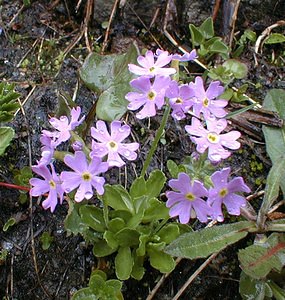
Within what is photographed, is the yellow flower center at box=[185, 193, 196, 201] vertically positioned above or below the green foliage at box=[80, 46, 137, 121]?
below

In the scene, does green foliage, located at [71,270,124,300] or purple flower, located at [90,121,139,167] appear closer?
purple flower, located at [90,121,139,167]

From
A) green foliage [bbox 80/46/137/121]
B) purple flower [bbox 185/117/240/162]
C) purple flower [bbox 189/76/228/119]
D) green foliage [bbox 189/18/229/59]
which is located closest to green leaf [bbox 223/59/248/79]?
green foliage [bbox 189/18/229/59]

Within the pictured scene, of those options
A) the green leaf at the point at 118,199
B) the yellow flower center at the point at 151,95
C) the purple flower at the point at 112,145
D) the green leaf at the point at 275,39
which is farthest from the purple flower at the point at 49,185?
the green leaf at the point at 275,39

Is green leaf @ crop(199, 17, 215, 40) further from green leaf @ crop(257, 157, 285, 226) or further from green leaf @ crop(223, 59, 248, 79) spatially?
green leaf @ crop(257, 157, 285, 226)

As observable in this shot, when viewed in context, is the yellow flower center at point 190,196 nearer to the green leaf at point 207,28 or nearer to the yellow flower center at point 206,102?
the yellow flower center at point 206,102

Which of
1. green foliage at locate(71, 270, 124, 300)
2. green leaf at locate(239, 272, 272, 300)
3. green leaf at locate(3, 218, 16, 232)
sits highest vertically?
green leaf at locate(3, 218, 16, 232)

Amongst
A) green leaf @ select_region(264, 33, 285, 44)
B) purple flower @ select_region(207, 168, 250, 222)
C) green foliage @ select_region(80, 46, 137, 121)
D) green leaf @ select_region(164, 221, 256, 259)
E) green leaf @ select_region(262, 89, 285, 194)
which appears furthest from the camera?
green leaf @ select_region(264, 33, 285, 44)
